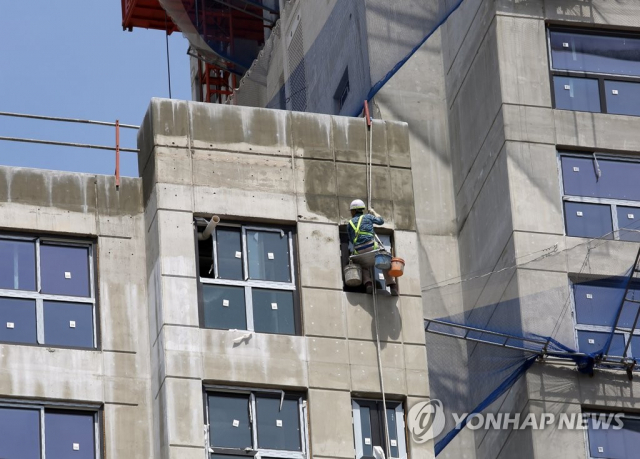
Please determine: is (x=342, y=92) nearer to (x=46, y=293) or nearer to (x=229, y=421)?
(x=46, y=293)

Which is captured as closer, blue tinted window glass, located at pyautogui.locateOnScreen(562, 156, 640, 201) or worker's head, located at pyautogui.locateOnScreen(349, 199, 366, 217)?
worker's head, located at pyautogui.locateOnScreen(349, 199, 366, 217)

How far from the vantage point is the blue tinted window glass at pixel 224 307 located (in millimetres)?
32531

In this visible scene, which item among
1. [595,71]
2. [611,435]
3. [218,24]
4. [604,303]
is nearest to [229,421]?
[611,435]

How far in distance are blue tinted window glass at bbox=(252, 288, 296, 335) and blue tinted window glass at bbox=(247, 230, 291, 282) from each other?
30cm

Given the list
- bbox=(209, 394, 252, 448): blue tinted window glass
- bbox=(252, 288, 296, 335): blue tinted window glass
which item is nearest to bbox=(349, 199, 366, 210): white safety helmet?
bbox=(252, 288, 296, 335): blue tinted window glass

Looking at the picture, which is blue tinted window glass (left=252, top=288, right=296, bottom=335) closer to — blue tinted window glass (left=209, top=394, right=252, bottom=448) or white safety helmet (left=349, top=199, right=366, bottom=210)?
blue tinted window glass (left=209, top=394, right=252, bottom=448)

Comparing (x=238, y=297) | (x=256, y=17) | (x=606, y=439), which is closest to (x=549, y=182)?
(x=606, y=439)

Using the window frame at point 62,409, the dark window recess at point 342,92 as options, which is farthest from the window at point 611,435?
the dark window recess at point 342,92

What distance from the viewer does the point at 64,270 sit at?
Answer: 33.2 m

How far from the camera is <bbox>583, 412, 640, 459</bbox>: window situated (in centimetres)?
3831

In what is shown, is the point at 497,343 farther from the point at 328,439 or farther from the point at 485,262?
the point at 328,439

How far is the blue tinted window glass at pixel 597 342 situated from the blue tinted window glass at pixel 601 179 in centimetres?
410

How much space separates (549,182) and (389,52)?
5.05 meters

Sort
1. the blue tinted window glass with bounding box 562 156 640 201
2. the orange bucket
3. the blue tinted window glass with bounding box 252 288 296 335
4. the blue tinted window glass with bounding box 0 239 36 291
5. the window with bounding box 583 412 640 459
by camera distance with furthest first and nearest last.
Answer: the blue tinted window glass with bounding box 562 156 640 201 < the window with bounding box 583 412 640 459 < the orange bucket < the blue tinted window glass with bounding box 252 288 296 335 < the blue tinted window glass with bounding box 0 239 36 291
